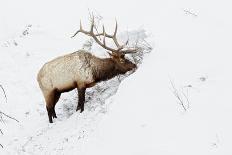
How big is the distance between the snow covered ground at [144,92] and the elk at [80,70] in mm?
290

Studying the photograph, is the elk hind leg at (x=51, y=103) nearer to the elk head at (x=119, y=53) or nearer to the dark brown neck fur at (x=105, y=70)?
the dark brown neck fur at (x=105, y=70)

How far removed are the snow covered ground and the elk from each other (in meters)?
0.29

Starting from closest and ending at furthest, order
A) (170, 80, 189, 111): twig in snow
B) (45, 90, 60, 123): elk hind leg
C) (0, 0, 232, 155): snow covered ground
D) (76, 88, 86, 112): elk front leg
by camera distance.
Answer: (0, 0, 232, 155): snow covered ground < (170, 80, 189, 111): twig in snow < (76, 88, 86, 112): elk front leg < (45, 90, 60, 123): elk hind leg

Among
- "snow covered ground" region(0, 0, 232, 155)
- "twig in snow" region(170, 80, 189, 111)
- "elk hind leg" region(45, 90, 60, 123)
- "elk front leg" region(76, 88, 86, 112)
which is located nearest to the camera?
"snow covered ground" region(0, 0, 232, 155)

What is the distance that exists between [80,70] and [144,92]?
2.35 metres

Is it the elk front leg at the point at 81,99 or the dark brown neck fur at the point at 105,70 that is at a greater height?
the dark brown neck fur at the point at 105,70

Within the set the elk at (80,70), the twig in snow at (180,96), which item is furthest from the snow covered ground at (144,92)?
the elk at (80,70)

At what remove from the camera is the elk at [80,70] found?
34.2 feet

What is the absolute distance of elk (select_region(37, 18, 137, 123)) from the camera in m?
10.4

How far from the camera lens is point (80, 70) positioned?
34.2ft

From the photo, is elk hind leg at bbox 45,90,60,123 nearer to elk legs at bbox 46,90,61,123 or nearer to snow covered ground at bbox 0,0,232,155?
elk legs at bbox 46,90,61,123

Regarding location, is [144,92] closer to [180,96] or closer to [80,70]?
[180,96]

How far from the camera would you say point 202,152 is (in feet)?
21.1

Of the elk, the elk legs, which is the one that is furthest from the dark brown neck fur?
the elk legs
